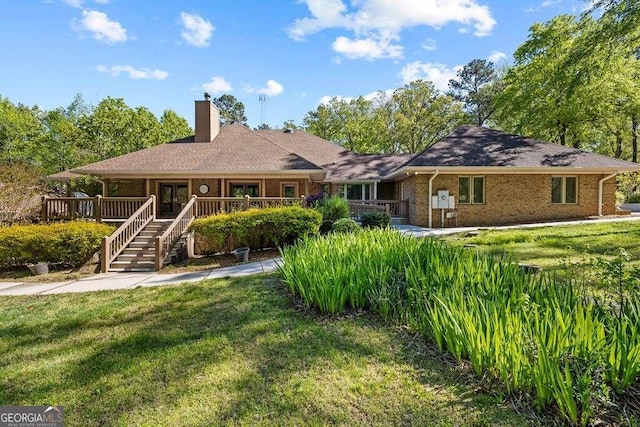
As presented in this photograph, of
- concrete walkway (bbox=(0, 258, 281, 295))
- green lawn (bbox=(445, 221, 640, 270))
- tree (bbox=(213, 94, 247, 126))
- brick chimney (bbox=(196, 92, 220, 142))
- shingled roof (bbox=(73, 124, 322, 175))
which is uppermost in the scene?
tree (bbox=(213, 94, 247, 126))

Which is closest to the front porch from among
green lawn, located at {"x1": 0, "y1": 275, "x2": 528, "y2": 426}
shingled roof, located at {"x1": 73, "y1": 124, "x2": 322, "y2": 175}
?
shingled roof, located at {"x1": 73, "y1": 124, "x2": 322, "y2": 175}

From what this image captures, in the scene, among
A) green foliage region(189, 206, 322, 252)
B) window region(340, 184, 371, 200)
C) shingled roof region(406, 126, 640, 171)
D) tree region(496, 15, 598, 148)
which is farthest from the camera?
window region(340, 184, 371, 200)

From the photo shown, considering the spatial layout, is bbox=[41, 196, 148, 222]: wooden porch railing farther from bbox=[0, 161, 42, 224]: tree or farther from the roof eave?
the roof eave

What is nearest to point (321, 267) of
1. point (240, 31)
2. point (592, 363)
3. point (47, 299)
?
point (592, 363)

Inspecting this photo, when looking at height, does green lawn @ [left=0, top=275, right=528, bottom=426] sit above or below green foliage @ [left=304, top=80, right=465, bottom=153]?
below

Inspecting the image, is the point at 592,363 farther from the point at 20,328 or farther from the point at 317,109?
the point at 317,109

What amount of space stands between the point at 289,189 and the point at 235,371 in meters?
15.1

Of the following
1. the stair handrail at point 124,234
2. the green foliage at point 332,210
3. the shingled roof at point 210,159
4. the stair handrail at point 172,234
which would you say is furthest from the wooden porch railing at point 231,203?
the shingled roof at point 210,159

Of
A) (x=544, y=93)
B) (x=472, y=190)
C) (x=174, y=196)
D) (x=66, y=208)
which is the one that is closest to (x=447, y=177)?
(x=472, y=190)

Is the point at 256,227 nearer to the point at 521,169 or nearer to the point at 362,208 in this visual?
the point at 362,208

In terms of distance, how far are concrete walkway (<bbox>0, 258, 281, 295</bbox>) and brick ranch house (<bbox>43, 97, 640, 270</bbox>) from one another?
6257mm

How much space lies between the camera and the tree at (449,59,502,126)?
3609 centimetres

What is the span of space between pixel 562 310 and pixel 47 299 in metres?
8.42

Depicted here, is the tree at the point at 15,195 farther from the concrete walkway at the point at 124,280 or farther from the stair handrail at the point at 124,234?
the concrete walkway at the point at 124,280
